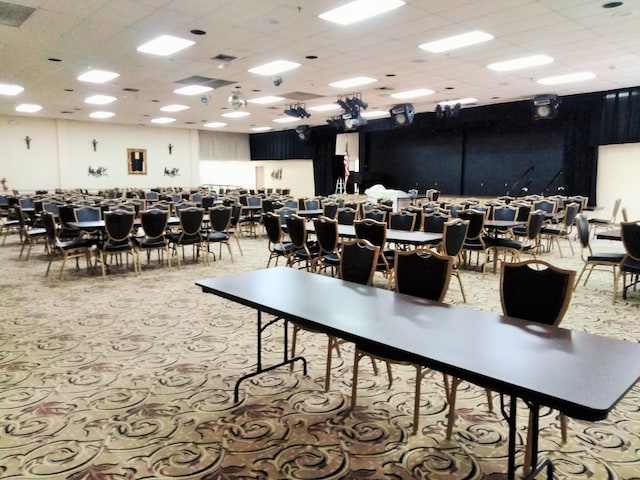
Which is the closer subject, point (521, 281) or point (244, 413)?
point (521, 281)

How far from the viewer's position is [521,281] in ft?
9.31

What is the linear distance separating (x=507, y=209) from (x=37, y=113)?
1712 cm

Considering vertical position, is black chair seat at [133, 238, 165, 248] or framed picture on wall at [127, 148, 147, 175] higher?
framed picture on wall at [127, 148, 147, 175]

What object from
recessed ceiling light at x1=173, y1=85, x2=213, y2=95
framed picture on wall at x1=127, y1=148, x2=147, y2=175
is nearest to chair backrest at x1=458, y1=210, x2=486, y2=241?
recessed ceiling light at x1=173, y1=85, x2=213, y2=95

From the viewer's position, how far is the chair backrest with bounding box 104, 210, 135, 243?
716 cm

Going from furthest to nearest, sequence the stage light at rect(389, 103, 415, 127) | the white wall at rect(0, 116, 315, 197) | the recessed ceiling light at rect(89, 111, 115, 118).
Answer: the white wall at rect(0, 116, 315, 197), the recessed ceiling light at rect(89, 111, 115, 118), the stage light at rect(389, 103, 415, 127)

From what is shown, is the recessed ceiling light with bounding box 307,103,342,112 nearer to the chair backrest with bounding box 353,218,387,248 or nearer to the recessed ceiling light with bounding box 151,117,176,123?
the recessed ceiling light with bounding box 151,117,176,123

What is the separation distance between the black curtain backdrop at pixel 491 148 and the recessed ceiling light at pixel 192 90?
8.92 m

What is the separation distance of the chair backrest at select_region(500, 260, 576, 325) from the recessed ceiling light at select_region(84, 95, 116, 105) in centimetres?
1372

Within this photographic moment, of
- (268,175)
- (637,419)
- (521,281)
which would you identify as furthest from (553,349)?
(268,175)

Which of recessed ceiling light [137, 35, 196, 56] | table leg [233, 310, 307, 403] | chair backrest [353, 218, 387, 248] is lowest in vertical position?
table leg [233, 310, 307, 403]

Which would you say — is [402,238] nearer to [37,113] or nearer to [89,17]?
[89,17]

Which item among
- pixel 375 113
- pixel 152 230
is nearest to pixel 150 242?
pixel 152 230

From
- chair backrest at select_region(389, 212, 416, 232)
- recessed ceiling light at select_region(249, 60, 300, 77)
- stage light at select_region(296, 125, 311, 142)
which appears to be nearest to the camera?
chair backrest at select_region(389, 212, 416, 232)
